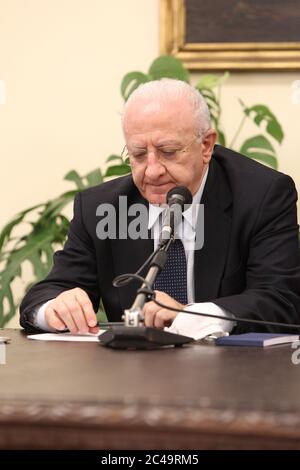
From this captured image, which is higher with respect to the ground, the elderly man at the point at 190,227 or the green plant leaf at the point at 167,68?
the green plant leaf at the point at 167,68

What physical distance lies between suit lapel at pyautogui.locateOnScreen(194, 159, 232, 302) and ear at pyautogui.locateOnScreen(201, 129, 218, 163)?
7cm

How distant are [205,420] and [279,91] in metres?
3.07

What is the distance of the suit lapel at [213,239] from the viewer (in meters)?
2.79

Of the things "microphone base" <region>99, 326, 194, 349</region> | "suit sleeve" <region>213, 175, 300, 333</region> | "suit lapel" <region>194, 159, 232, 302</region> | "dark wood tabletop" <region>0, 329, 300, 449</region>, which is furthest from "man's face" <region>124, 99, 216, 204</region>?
"dark wood tabletop" <region>0, 329, 300, 449</region>

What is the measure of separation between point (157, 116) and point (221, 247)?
460 mm

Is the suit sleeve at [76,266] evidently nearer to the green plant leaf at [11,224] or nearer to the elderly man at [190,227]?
the elderly man at [190,227]

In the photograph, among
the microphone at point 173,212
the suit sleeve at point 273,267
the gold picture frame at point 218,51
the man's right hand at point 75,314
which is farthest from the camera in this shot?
the gold picture frame at point 218,51

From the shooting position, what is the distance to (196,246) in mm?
2840

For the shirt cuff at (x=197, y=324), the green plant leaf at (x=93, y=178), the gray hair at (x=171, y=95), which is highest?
the gray hair at (x=171, y=95)

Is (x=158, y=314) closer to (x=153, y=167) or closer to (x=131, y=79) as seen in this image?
(x=153, y=167)

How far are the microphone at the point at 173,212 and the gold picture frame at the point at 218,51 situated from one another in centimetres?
190

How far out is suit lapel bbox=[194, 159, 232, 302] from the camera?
2.79 m

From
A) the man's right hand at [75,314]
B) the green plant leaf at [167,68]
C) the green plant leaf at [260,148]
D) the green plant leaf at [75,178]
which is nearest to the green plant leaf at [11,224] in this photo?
the green plant leaf at [75,178]
